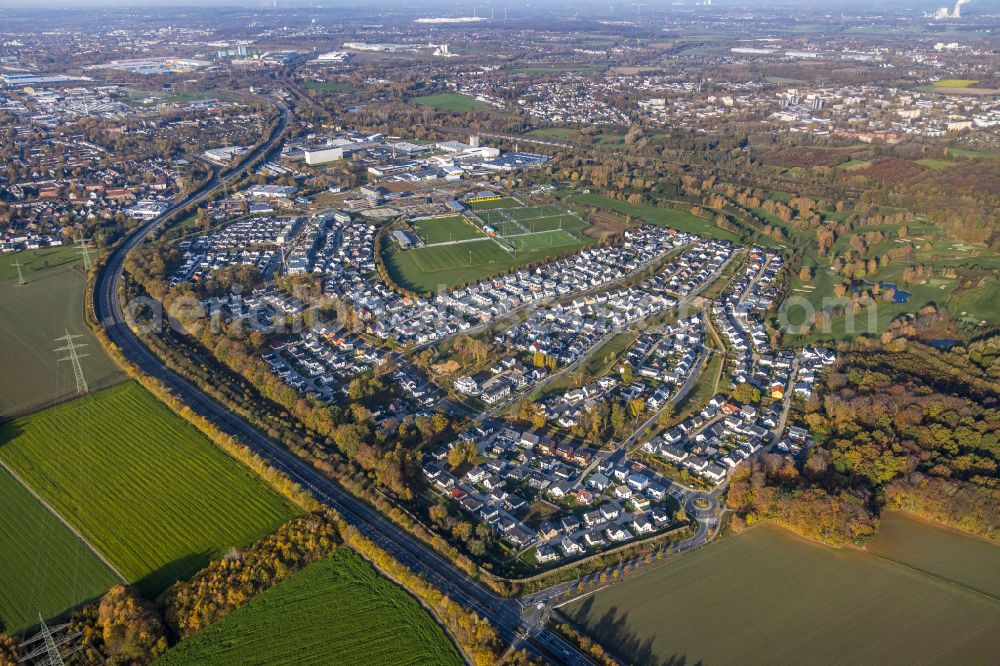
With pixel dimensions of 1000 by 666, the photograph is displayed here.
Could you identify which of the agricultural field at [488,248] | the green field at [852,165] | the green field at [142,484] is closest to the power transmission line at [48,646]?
the green field at [142,484]

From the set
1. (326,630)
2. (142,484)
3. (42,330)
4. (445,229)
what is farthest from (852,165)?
(42,330)

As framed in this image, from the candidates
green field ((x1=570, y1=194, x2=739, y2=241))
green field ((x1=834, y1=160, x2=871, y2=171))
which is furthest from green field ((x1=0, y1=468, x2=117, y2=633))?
green field ((x1=834, y1=160, x2=871, y2=171))

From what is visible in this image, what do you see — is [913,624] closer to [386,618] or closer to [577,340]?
[386,618]

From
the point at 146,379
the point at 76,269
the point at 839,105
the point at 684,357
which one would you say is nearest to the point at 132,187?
the point at 76,269

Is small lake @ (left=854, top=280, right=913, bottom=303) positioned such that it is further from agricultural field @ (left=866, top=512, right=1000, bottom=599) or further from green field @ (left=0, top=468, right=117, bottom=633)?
green field @ (left=0, top=468, right=117, bottom=633)

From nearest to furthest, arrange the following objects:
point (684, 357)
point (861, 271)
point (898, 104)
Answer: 1. point (684, 357)
2. point (861, 271)
3. point (898, 104)
